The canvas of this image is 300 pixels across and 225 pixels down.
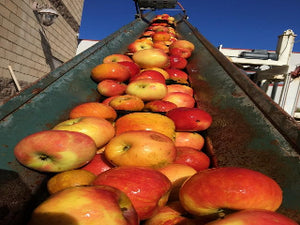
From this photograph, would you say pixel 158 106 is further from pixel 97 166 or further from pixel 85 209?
pixel 85 209

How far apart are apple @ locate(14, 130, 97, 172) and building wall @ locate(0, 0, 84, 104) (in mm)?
6386

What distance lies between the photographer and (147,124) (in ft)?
4.58

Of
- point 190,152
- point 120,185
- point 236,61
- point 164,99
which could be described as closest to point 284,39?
point 236,61

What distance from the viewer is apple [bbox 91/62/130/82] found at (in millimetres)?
2135

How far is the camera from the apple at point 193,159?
1.25m

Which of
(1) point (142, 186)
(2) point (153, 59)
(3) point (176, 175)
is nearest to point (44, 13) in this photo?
(2) point (153, 59)

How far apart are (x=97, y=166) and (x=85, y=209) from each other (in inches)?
19.6

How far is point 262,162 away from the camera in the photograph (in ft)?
3.50

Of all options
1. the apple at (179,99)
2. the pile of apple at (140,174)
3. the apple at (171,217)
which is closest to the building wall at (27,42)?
the apple at (179,99)

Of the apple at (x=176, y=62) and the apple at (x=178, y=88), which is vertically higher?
the apple at (x=176, y=62)

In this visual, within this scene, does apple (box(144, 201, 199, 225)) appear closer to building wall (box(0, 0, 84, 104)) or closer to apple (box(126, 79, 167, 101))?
apple (box(126, 79, 167, 101))

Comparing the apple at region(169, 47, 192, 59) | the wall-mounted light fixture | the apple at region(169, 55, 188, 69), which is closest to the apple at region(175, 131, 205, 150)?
the apple at region(169, 55, 188, 69)

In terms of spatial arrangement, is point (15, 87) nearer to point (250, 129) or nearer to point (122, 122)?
point (122, 122)

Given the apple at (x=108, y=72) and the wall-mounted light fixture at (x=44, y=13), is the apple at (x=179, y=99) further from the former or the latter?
the wall-mounted light fixture at (x=44, y=13)
